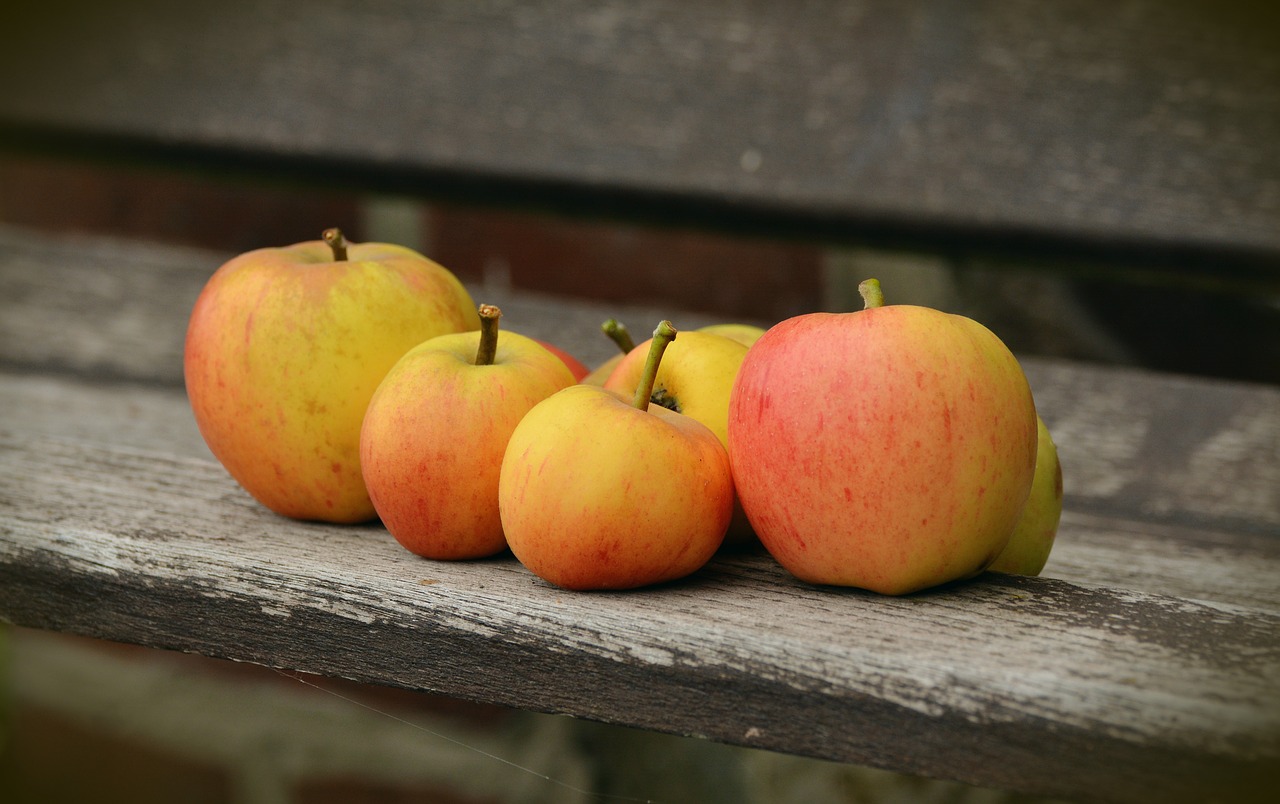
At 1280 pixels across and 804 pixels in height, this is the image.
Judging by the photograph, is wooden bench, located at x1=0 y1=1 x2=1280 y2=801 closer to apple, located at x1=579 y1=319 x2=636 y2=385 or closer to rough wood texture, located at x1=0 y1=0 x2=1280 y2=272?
rough wood texture, located at x1=0 y1=0 x2=1280 y2=272

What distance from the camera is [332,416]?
2.32 feet

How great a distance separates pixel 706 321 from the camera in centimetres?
119

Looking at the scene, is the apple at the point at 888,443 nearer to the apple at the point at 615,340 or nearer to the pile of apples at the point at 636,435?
the pile of apples at the point at 636,435

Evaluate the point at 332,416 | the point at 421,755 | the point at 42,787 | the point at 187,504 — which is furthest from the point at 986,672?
the point at 42,787

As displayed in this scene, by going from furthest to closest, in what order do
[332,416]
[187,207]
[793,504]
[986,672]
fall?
1. [187,207]
2. [332,416]
3. [793,504]
4. [986,672]

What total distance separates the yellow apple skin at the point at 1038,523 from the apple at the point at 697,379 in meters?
0.17

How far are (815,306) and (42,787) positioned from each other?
120 cm

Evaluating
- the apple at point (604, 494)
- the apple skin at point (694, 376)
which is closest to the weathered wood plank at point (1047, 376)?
the apple skin at point (694, 376)

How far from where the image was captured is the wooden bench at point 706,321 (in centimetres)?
48

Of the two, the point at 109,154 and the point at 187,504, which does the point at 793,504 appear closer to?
the point at 187,504

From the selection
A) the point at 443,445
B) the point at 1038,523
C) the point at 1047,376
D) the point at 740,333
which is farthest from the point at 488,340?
the point at 1047,376

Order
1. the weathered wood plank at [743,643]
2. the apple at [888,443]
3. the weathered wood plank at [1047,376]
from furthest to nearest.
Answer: the weathered wood plank at [1047,376], the apple at [888,443], the weathered wood plank at [743,643]

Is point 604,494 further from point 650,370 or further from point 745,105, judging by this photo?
point 745,105

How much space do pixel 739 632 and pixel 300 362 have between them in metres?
0.36
